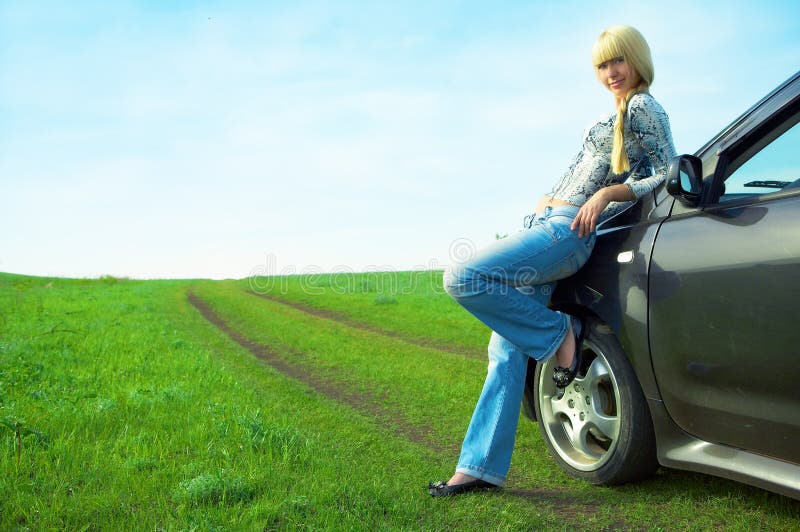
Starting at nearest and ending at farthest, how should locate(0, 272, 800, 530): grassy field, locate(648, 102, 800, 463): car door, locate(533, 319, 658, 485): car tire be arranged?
1. locate(648, 102, 800, 463): car door
2. locate(0, 272, 800, 530): grassy field
3. locate(533, 319, 658, 485): car tire

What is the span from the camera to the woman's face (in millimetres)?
3123

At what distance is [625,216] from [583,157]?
1.31 feet

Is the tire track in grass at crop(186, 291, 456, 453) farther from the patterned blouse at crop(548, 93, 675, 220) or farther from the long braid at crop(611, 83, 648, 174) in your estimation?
the long braid at crop(611, 83, 648, 174)

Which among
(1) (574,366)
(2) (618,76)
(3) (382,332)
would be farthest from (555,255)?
(3) (382,332)

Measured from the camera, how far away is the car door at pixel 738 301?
2.40m

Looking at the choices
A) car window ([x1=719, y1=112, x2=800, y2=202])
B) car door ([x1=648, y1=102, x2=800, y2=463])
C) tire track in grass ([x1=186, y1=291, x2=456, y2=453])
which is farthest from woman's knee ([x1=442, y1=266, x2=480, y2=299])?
tire track in grass ([x1=186, y1=291, x2=456, y2=453])

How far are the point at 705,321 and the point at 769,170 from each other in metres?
0.79

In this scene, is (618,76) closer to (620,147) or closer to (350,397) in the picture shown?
(620,147)

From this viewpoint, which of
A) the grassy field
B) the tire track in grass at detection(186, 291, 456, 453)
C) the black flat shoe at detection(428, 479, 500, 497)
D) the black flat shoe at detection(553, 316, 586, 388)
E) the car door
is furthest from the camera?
the tire track in grass at detection(186, 291, 456, 453)

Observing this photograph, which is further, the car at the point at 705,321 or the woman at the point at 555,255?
the woman at the point at 555,255

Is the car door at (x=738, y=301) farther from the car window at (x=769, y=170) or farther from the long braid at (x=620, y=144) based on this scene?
the long braid at (x=620, y=144)

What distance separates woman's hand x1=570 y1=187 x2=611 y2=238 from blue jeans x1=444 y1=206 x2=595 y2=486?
54mm

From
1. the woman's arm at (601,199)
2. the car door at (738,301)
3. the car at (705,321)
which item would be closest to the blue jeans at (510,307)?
the woman's arm at (601,199)

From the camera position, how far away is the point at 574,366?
130 inches
